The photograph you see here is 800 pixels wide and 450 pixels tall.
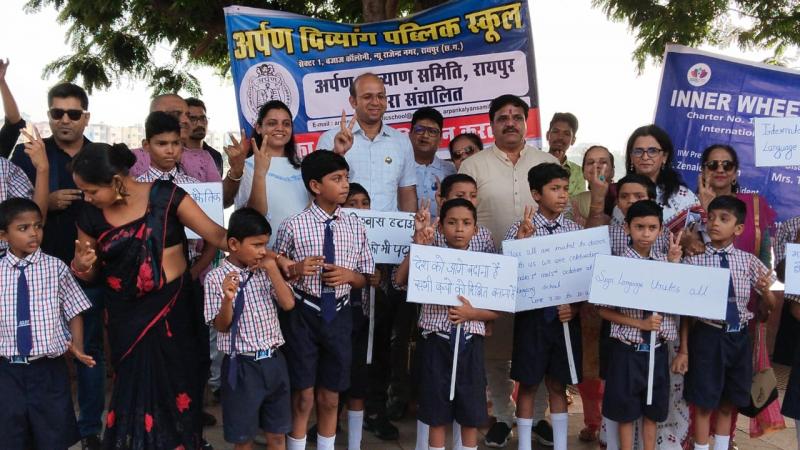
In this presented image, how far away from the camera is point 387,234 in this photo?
4805 mm

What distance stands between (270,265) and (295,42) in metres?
3.93

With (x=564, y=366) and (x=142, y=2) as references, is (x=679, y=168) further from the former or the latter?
(x=142, y=2)

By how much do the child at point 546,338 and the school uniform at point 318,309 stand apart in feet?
3.37

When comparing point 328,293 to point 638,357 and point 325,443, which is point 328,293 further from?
point 638,357

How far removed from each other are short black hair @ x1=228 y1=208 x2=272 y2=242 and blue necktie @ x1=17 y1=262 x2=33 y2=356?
101 cm

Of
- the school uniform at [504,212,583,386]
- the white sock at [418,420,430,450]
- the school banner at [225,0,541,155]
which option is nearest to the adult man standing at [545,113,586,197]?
the school banner at [225,0,541,155]

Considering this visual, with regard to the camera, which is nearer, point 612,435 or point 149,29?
point 612,435

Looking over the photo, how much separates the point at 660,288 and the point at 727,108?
3682 mm

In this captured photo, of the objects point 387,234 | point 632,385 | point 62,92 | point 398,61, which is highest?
point 398,61

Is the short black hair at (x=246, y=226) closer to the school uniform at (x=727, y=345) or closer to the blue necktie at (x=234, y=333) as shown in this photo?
the blue necktie at (x=234, y=333)

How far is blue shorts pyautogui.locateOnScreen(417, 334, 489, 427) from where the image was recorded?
434 cm

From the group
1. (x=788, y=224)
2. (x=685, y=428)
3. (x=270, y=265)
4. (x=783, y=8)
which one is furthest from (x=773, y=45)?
(x=270, y=265)

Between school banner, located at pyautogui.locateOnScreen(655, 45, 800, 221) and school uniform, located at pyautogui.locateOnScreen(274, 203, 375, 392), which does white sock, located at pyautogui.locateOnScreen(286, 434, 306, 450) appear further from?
school banner, located at pyautogui.locateOnScreen(655, 45, 800, 221)

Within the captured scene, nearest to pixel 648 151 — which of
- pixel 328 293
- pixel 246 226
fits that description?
pixel 328 293
